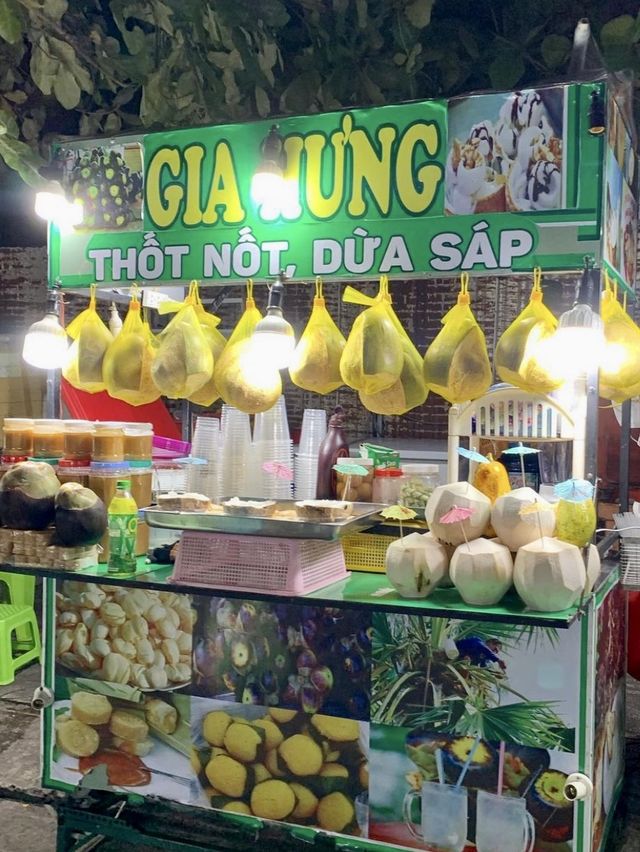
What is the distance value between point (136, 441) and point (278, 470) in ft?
1.87

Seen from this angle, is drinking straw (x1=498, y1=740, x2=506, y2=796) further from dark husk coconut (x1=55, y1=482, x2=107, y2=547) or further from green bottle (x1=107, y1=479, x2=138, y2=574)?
dark husk coconut (x1=55, y1=482, x2=107, y2=547)

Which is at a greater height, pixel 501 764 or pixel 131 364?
pixel 131 364

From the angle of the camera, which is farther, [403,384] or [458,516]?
[403,384]

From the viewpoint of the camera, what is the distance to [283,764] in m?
2.82

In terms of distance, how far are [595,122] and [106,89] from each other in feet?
13.1

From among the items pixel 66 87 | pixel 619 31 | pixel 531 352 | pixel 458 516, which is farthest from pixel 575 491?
pixel 66 87

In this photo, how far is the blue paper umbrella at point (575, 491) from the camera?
2.52 m

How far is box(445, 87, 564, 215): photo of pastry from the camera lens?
282 cm

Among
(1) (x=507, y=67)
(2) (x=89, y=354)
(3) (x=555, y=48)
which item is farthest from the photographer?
(1) (x=507, y=67)

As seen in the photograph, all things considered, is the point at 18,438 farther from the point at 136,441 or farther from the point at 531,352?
the point at 531,352

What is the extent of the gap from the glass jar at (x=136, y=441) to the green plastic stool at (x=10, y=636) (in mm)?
2598

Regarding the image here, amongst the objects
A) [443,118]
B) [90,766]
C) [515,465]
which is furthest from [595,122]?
[90,766]

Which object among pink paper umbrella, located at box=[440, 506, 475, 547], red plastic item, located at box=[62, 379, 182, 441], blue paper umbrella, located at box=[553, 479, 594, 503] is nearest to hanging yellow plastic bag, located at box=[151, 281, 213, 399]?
pink paper umbrella, located at box=[440, 506, 475, 547]

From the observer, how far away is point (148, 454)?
131 inches
